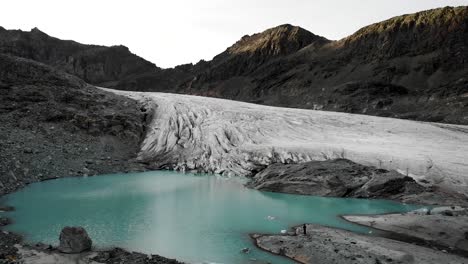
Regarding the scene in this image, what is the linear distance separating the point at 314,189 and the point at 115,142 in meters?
15.3

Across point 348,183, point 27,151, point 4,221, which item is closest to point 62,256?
point 4,221

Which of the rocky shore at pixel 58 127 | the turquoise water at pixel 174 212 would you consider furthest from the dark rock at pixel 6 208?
the turquoise water at pixel 174 212

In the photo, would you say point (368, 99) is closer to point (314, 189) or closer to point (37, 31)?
point (314, 189)

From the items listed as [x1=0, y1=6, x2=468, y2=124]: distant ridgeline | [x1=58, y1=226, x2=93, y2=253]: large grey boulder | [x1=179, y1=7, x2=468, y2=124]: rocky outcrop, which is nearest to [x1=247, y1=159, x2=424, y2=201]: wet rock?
[x1=58, y1=226, x2=93, y2=253]: large grey boulder

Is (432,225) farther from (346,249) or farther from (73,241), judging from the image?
(73,241)

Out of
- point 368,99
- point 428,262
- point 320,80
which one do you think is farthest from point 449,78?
point 428,262

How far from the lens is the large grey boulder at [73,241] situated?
40.0ft

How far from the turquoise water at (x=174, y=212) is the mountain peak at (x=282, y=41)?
9971cm

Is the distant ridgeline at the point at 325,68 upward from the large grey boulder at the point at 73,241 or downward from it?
upward

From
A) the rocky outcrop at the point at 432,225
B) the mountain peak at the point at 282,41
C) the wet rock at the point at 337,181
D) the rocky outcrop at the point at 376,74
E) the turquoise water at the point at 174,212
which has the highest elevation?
the mountain peak at the point at 282,41

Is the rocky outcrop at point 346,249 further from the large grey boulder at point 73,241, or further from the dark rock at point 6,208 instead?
the dark rock at point 6,208

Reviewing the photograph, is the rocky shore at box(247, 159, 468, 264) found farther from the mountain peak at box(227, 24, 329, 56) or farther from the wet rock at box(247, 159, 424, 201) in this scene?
the mountain peak at box(227, 24, 329, 56)

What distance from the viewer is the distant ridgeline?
246 feet

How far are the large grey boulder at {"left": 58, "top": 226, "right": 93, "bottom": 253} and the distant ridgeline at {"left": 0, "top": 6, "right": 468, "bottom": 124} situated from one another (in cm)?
5299
